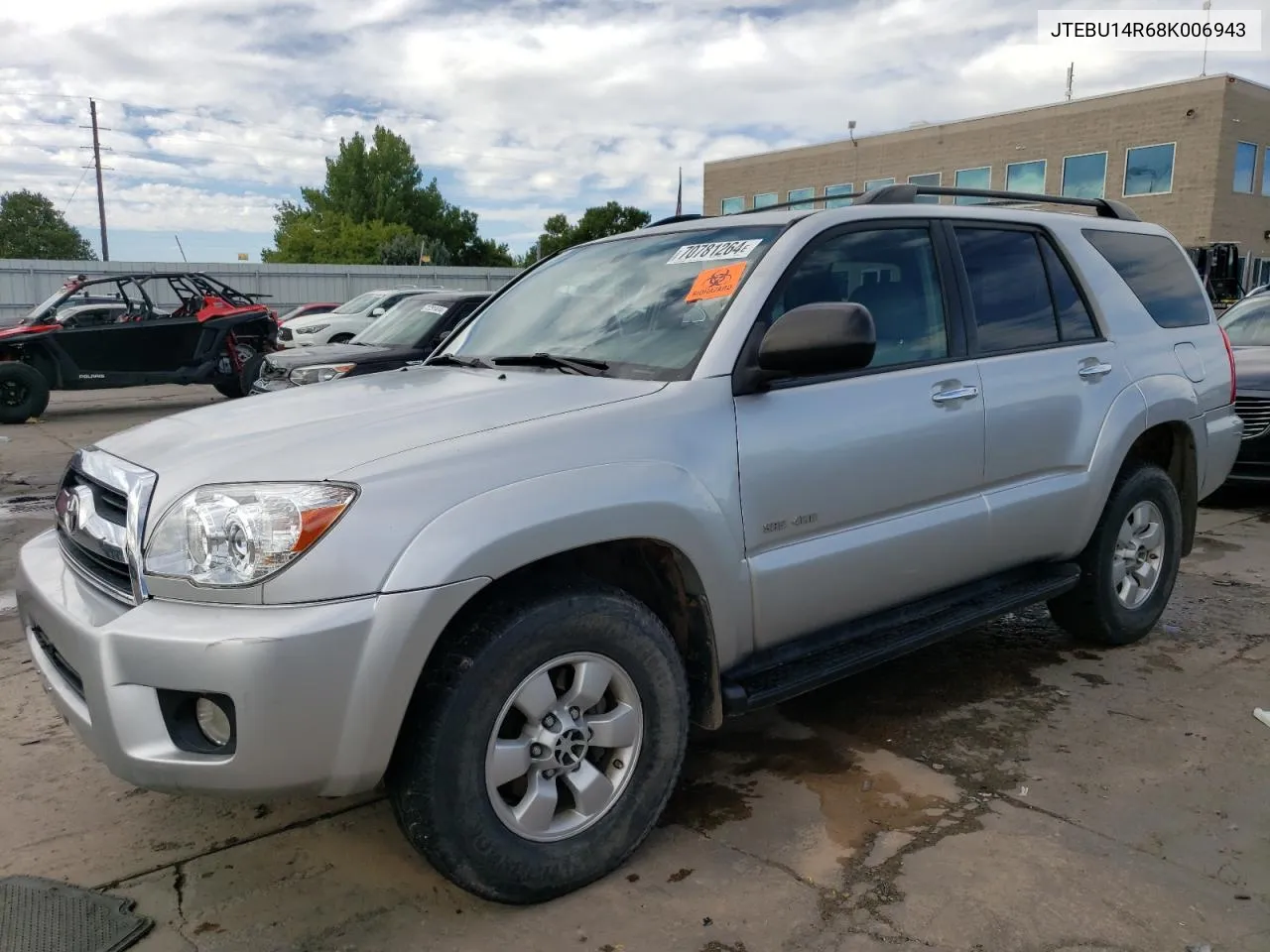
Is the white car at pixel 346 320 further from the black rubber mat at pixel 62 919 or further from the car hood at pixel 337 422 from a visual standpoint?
the black rubber mat at pixel 62 919

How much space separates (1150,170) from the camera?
2964cm

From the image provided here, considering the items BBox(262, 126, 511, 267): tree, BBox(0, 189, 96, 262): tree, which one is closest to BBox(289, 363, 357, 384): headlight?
BBox(262, 126, 511, 267): tree

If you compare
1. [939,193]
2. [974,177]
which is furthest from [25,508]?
[974,177]

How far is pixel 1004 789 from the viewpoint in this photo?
10.3 feet

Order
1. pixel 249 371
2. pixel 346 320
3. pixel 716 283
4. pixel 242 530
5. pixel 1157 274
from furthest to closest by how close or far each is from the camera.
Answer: pixel 346 320 → pixel 249 371 → pixel 1157 274 → pixel 716 283 → pixel 242 530

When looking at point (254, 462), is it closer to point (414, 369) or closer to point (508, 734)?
point (508, 734)

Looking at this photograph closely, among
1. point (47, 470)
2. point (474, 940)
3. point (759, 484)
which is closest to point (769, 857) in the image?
point (474, 940)

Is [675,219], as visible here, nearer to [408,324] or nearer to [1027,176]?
[408,324]

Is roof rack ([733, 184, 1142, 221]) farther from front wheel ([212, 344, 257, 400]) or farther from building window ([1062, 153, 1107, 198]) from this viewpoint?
building window ([1062, 153, 1107, 198])

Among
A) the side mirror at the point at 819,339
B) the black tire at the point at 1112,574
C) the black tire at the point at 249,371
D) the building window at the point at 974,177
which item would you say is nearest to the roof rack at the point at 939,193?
the side mirror at the point at 819,339

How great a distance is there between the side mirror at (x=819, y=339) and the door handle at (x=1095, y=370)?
5.04 ft

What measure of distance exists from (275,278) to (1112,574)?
96.6 feet

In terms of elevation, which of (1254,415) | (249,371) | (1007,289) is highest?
(1007,289)

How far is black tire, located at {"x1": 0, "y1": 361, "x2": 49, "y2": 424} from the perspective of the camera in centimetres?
1216
